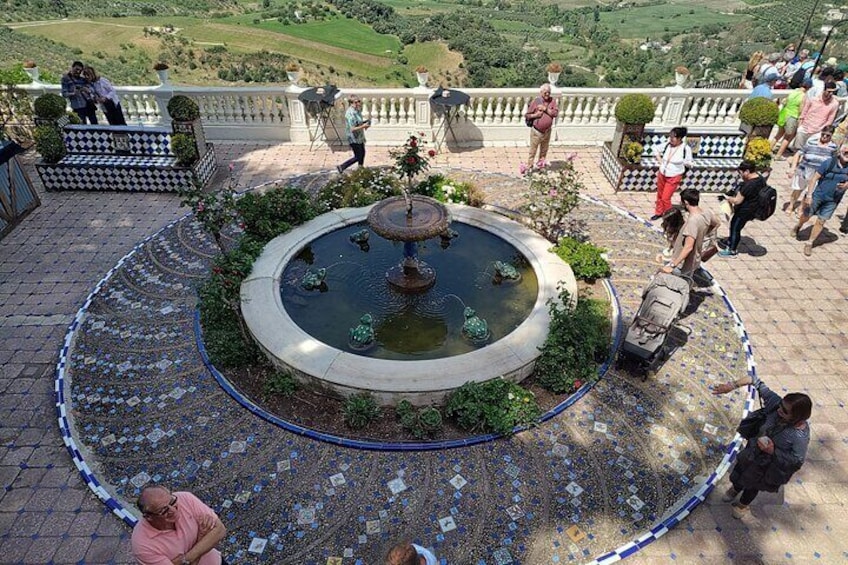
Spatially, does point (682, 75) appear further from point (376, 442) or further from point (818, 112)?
point (376, 442)

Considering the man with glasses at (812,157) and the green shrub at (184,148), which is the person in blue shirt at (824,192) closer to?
the man with glasses at (812,157)

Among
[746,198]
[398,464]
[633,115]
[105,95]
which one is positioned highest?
[633,115]

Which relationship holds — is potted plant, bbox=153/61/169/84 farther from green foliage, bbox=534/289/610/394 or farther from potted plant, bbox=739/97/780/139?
potted plant, bbox=739/97/780/139

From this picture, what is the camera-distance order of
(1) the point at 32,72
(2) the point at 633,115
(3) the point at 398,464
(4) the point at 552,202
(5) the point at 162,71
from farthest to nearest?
(1) the point at 32,72 < (5) the point at 162,71 < (2) the point at 633,115 < (4) the point at 552,202 < (3) the point at 398,464

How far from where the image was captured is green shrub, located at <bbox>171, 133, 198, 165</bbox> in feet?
34.7

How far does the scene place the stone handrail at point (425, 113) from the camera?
1298cm

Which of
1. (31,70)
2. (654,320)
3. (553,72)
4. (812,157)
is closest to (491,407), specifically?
(654,320)

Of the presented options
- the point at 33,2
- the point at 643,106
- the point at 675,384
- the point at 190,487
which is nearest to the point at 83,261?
the point at 190,487

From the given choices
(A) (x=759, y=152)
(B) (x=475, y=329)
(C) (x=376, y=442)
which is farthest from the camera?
(A) (x=759, y=152)

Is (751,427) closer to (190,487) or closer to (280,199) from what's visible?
(190,487)

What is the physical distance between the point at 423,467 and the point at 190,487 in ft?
7.87

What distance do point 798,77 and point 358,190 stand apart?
12140 mm

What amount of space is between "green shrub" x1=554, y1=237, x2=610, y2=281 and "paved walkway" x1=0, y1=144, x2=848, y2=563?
6.93 ft

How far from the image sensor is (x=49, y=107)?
10.6 meters
